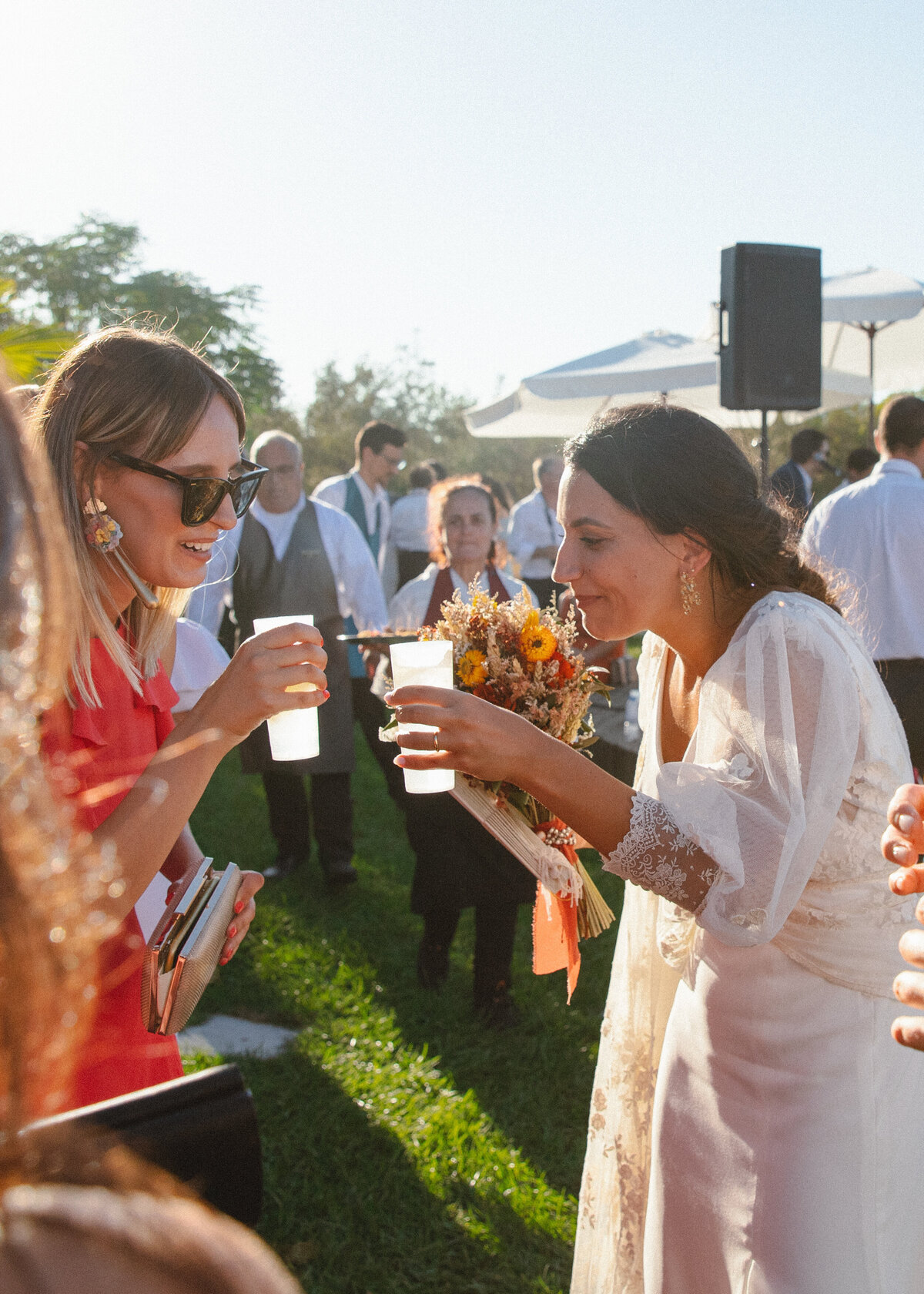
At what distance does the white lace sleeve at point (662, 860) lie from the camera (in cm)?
179

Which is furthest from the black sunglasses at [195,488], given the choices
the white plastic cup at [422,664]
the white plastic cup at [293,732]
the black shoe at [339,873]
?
the black shoe at [339,873]

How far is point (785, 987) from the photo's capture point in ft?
6.26

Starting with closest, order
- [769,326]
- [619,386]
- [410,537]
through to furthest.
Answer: [769,326], [410,537], [619,386]

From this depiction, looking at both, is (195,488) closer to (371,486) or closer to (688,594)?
(688,594)

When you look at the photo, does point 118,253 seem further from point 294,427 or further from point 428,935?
point 428,935

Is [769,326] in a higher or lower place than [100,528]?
higher

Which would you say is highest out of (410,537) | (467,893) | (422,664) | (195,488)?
(195,488)

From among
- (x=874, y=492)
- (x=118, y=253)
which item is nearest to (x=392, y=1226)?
(x=874, y=492)

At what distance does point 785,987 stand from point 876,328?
13085mm

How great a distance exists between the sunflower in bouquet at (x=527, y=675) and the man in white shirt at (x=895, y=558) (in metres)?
3.62

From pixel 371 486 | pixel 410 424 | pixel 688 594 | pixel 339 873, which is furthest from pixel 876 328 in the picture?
pixel 410 424

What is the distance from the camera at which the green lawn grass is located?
2938mm

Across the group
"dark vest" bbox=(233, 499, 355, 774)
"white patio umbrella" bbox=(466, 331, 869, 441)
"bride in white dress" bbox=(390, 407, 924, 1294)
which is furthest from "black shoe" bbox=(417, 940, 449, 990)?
"white patio umbrella" bbox=(466, 331, 869, 441)

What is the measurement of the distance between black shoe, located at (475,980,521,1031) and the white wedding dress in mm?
2182
